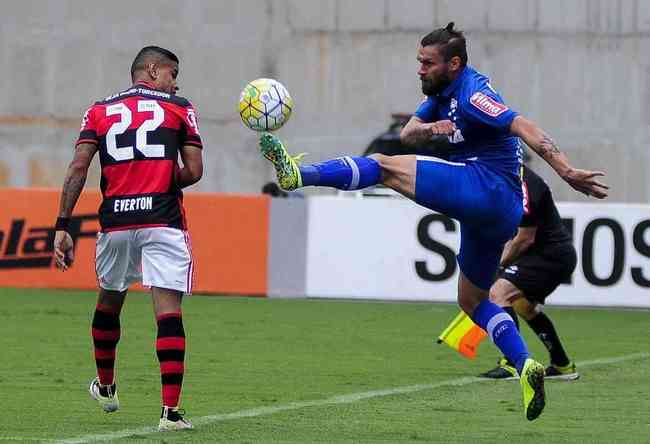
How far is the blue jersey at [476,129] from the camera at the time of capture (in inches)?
361

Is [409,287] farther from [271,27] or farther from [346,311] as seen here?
[271,27]

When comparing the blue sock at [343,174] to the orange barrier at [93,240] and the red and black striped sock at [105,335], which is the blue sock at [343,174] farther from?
the orange barrier at [93,240]

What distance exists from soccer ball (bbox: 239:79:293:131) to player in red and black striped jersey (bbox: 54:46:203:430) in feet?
1.63

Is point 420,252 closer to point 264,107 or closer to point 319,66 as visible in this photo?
point 264,107

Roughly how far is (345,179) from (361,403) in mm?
1794

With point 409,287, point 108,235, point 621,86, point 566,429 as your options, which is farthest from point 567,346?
point 621,86

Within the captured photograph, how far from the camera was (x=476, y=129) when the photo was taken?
30.6 ft

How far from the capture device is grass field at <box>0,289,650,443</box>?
8953 mm

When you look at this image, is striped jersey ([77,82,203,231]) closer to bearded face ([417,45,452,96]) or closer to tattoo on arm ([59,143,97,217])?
tattoo on arm ([59,143,97,217])

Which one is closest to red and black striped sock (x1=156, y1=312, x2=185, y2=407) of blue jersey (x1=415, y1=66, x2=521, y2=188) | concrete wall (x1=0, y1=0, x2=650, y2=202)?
blue jersey (x1=415, y1=66, x2=521, y2=188)

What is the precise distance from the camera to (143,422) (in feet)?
30.0

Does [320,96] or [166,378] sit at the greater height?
[320,96]

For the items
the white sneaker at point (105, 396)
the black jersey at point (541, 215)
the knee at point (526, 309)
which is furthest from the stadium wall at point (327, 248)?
the white sneaker at point (105, 396)

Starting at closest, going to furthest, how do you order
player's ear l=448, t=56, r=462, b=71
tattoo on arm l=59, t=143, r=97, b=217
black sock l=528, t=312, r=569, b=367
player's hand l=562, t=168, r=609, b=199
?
player's hand l=562, t=168, r=609, b=199
tattoo on arm l=59, t=143, r=97, b=217
player's ear l=448, t=56, r=462, b=71
black sock l=528, t=312, r=569, b=367
